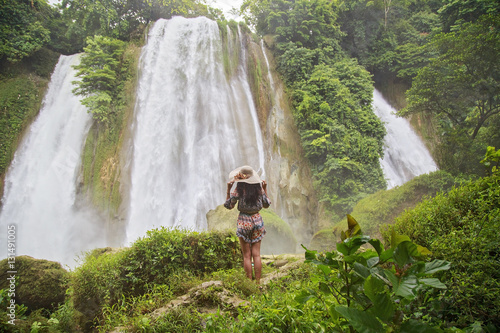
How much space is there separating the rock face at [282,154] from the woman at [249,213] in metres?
7.50

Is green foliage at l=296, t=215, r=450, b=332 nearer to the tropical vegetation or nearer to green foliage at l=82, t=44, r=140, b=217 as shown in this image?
the tropical vegetation

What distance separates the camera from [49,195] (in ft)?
33.8

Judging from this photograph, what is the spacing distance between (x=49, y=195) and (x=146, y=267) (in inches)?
356

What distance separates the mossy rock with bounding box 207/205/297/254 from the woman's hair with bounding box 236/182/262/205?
3.90m

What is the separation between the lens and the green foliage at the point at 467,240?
1.42m

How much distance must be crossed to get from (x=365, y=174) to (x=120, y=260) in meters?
9.75

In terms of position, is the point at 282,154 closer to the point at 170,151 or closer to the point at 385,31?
the point at 170,151

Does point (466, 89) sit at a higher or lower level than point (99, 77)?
lower

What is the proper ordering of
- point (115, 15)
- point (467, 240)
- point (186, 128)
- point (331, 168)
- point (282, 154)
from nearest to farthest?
point (467, 240), point (331, 168), point (186, 128), point (282, 154), point (115, 15)

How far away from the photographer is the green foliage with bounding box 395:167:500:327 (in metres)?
1.42

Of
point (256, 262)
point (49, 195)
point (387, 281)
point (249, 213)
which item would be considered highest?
point (49, 195)

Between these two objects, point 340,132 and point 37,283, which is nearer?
point 37,283

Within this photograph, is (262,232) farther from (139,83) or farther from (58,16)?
(58,16)

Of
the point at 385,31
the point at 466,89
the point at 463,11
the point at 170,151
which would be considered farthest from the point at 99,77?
the point at 385,31
